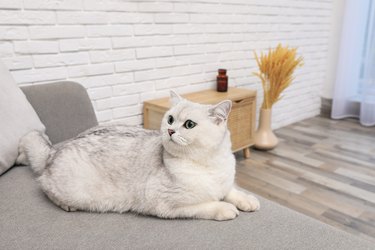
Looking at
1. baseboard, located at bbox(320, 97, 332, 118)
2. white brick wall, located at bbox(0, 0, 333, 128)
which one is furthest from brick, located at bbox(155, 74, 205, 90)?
baseboard, located at bbox(320, 97, 332, 118)

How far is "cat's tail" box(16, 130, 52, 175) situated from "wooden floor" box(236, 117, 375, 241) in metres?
1.36

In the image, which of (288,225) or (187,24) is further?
(187,24)

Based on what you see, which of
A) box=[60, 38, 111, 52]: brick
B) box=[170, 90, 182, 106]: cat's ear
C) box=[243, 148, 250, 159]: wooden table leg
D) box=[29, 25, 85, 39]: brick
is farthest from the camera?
box=[243, 148, 250, 159]: wooden table leg

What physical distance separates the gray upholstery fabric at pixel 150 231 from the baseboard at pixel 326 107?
3.14 metres

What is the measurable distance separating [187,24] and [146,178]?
159cm

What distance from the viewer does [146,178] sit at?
0.99 metres

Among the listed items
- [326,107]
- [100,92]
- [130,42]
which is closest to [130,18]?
[130,42]

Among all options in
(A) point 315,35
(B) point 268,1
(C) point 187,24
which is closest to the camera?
(C) point 187,24

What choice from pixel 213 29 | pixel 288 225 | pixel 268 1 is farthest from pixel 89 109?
pixel 268 1

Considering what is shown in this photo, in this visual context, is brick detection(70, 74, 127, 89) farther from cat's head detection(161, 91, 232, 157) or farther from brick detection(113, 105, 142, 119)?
cat's head detection(161, 91, 232, 157)

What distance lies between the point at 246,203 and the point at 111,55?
1.33m

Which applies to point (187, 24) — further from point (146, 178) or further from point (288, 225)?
point (288, 225)

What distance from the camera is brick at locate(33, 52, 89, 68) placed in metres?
1.69

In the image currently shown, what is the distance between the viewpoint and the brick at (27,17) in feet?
5.07
